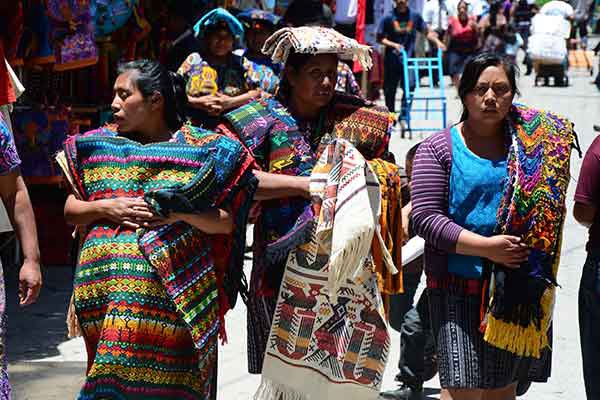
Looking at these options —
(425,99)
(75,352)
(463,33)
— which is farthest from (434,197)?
(463,33)

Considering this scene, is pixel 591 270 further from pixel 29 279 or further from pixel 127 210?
pixel 29 279

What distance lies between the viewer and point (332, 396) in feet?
15.9

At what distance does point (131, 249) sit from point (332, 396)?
3.68 ft

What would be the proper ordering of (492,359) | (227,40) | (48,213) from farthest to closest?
(48,213), (227,40), (492,359)

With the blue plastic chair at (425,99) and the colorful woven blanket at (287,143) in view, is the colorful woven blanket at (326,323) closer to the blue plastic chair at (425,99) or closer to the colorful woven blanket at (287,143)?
the colorful woven blanket at (287,143)

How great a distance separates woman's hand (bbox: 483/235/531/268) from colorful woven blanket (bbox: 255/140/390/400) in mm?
490

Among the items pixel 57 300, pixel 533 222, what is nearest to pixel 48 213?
pixel 57 300

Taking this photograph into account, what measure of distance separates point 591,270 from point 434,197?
746 mm

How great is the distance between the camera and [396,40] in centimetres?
1745

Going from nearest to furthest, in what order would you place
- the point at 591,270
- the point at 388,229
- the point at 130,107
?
the point at 130,107 < the point at 591,270 < the point at 388,229

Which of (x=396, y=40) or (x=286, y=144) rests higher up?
(x=286, y=144)

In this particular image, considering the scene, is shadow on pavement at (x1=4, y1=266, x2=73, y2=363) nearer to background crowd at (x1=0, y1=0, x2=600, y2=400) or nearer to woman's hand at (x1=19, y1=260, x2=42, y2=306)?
background crowd at (x1=0, y1=0, x2=600, y2=400)

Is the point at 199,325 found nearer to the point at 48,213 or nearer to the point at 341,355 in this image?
the point at 341,355

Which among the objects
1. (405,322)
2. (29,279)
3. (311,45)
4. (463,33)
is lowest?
(405,322)
